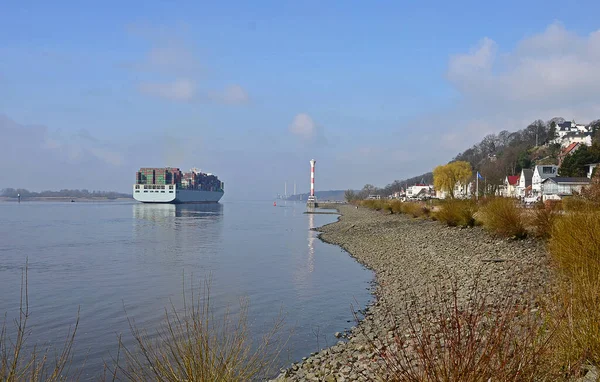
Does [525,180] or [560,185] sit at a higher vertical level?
[525,180]

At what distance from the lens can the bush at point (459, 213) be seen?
79.0 feet

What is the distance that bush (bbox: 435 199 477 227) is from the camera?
2408 centimetres

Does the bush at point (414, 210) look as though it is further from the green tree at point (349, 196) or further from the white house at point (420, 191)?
the green tree at point (349, 196)

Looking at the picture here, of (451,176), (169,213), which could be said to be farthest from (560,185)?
(169,213)

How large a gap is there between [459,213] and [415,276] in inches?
443

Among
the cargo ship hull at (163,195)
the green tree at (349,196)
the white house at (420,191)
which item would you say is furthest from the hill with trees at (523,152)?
the cargo ship hull at (163,195)

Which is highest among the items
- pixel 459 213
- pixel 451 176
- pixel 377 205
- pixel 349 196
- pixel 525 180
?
pixel 451 176

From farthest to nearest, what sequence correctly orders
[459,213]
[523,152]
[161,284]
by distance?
[523,152] → [459,213] → [161,284]

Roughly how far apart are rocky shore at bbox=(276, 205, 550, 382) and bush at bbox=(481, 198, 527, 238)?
40 centimetres

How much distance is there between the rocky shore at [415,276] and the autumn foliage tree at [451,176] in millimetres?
45863

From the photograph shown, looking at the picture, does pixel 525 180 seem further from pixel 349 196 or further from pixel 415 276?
pixel 349 196

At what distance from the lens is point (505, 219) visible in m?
17.4

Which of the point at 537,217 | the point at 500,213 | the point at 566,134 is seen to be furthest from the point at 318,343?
the point at 566,134

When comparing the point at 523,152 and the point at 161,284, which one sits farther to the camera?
the point at 523,152
